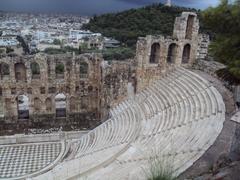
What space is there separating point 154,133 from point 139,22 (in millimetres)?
32946

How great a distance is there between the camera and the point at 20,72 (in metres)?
19.1

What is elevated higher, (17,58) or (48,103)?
(17,58)

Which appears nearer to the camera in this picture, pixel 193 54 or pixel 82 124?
pixel 193 54

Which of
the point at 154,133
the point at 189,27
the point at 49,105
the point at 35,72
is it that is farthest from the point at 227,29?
the point at 35,72

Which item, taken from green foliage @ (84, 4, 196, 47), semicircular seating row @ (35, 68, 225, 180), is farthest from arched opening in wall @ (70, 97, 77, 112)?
green foliage @ (84, 4, 196, 47)

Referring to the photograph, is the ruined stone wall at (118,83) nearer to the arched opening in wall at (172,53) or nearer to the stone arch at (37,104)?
the arched opening in wall at (172,53)

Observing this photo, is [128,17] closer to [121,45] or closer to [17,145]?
[121,45]

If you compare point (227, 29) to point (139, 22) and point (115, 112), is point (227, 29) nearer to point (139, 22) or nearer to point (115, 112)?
point (115, 112)

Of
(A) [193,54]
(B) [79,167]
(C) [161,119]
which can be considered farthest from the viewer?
(A) [193,54]

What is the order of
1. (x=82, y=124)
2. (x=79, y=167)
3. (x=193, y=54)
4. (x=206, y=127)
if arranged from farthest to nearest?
(x=82, y=124) < (x=193, y=54) < (x=79, y=167) < (x=206, y=127)

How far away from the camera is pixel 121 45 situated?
50125mm

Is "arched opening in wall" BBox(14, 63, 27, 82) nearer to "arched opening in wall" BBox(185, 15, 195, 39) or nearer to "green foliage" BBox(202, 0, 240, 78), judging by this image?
"arched opening in wall" BBox(185, 15, 195, 39)

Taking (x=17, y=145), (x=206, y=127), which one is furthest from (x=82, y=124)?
(x=206, y=127)

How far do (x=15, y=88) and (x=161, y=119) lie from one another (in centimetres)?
1026
